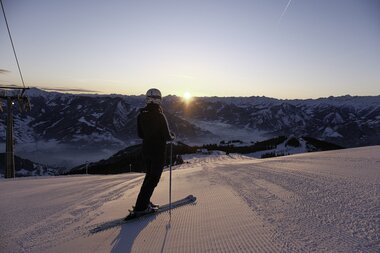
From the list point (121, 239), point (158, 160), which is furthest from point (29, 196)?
point (121, 239)

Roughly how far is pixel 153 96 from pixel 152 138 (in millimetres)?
810

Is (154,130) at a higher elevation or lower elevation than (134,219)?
higher

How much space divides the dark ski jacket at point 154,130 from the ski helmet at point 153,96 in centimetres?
8

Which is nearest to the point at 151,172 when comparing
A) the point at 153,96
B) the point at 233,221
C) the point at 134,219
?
the point at 134,219

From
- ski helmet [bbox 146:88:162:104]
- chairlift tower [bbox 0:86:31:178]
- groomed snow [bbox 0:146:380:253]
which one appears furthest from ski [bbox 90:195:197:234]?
chairlift tower [bbox 0:86:31:178]

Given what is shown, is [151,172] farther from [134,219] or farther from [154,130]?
[134,219]

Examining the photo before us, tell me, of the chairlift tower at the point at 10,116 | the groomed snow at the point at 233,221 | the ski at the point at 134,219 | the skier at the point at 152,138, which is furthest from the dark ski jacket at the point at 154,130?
the chairlift tower at the point at 10,116

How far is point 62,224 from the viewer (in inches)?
279

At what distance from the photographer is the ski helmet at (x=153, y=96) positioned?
7.58m

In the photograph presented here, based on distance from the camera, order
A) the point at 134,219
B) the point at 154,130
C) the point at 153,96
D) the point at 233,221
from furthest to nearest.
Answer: the point at 153,96 → the point at 154,130 → the point at 134,219 → the point at 233,221

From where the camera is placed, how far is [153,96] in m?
7.60

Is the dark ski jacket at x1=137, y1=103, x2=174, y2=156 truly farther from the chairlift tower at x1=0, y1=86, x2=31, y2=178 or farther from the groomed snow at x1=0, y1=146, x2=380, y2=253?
the chairlift tower at x1=0, y1=86, x2=31, y2=178

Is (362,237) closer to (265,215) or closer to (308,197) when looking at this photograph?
(265,215)

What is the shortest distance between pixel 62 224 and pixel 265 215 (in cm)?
363
